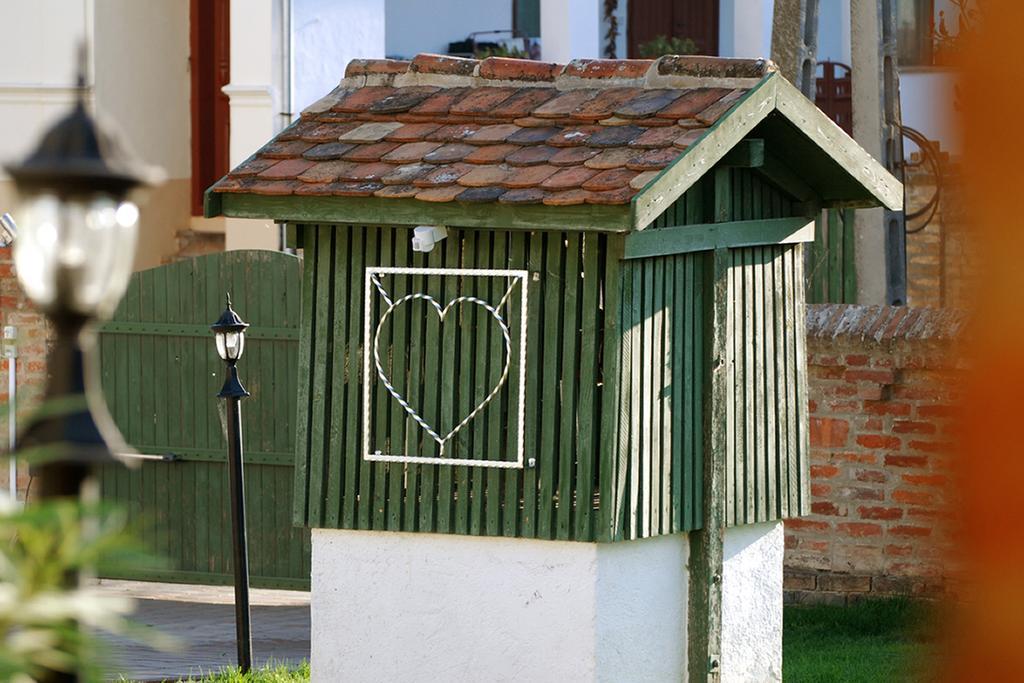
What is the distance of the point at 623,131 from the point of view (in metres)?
6.02

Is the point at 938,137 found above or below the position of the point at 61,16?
below

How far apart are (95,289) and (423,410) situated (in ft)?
12.2

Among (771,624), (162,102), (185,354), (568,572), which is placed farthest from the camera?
(162,102)

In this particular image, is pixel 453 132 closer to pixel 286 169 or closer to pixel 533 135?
pixel 533 135

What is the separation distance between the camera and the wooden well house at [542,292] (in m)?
5.91

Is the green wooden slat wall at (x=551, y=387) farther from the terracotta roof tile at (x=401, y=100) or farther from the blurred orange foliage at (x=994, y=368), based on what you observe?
the blurred orange foliage at (x=994, y=368)

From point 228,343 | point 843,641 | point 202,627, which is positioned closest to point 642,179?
point 228,343

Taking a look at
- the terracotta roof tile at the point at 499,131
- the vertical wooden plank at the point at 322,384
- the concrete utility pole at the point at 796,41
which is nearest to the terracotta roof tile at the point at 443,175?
the terracotta roof tile at the point at 499,131

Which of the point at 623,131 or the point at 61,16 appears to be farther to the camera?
the point at 61,16

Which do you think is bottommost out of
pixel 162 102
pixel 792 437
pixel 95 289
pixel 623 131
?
pixel 792 437

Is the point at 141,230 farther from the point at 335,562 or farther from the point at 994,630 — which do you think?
the point at 994,630

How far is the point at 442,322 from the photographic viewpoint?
20.2 feet

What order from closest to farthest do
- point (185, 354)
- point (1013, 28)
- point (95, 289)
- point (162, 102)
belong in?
point (1013, 28) < point (95, 289) < point (185, 354) < point (162, 102)

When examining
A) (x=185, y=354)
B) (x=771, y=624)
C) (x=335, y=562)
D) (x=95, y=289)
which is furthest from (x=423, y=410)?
(x=185, y=354)
